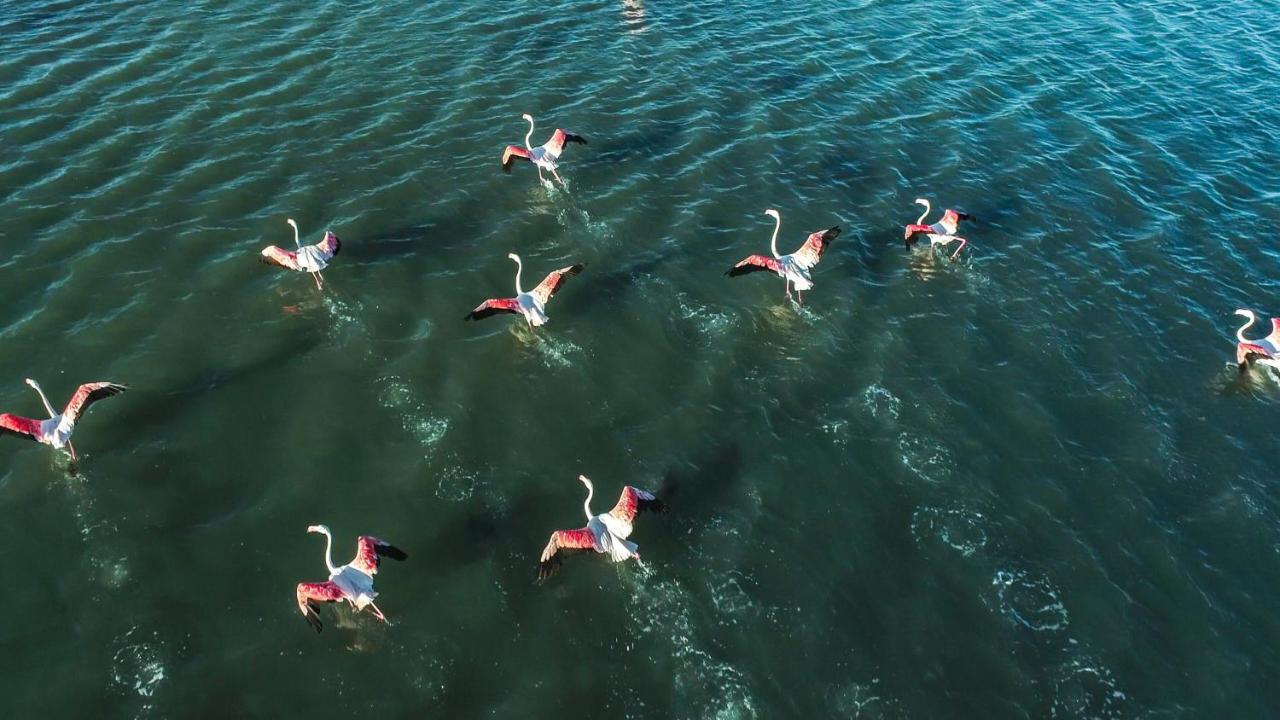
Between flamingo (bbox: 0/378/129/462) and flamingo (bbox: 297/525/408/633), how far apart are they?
7317 mm

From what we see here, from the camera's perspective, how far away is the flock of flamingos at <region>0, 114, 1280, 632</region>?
15.5m

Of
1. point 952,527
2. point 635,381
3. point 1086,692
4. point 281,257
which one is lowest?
point 1086,692

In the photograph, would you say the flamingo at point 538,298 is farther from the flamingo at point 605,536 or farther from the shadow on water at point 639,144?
the shadow on water at point 639,144

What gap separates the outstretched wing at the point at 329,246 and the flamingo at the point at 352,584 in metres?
10.3

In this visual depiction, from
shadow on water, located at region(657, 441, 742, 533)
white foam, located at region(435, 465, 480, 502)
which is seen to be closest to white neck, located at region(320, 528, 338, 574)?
white foam, located at region(435, 465, 480, 502)

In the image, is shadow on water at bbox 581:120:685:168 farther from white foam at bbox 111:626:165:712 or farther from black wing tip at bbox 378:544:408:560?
white foam at bbox 111:626:165:712

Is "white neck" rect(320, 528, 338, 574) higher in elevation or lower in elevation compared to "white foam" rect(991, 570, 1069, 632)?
higher

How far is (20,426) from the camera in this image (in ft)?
57.9

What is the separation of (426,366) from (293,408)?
358 centimetres

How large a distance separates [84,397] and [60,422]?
2.59 ft

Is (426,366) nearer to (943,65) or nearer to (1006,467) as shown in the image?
(1006,467)

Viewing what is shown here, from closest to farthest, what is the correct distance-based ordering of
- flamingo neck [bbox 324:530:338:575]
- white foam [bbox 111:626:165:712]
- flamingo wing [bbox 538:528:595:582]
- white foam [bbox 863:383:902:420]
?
white foam [bbox 111:626:165:712] < flamingo neck [bbox 324:530:338:575] < flamingo wing [bbox 538:528:595:582] < white foam [bbox 863:383:902:420]

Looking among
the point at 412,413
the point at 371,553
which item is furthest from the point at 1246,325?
the point at 371,553

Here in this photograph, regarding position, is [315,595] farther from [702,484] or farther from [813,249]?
[813,249]
